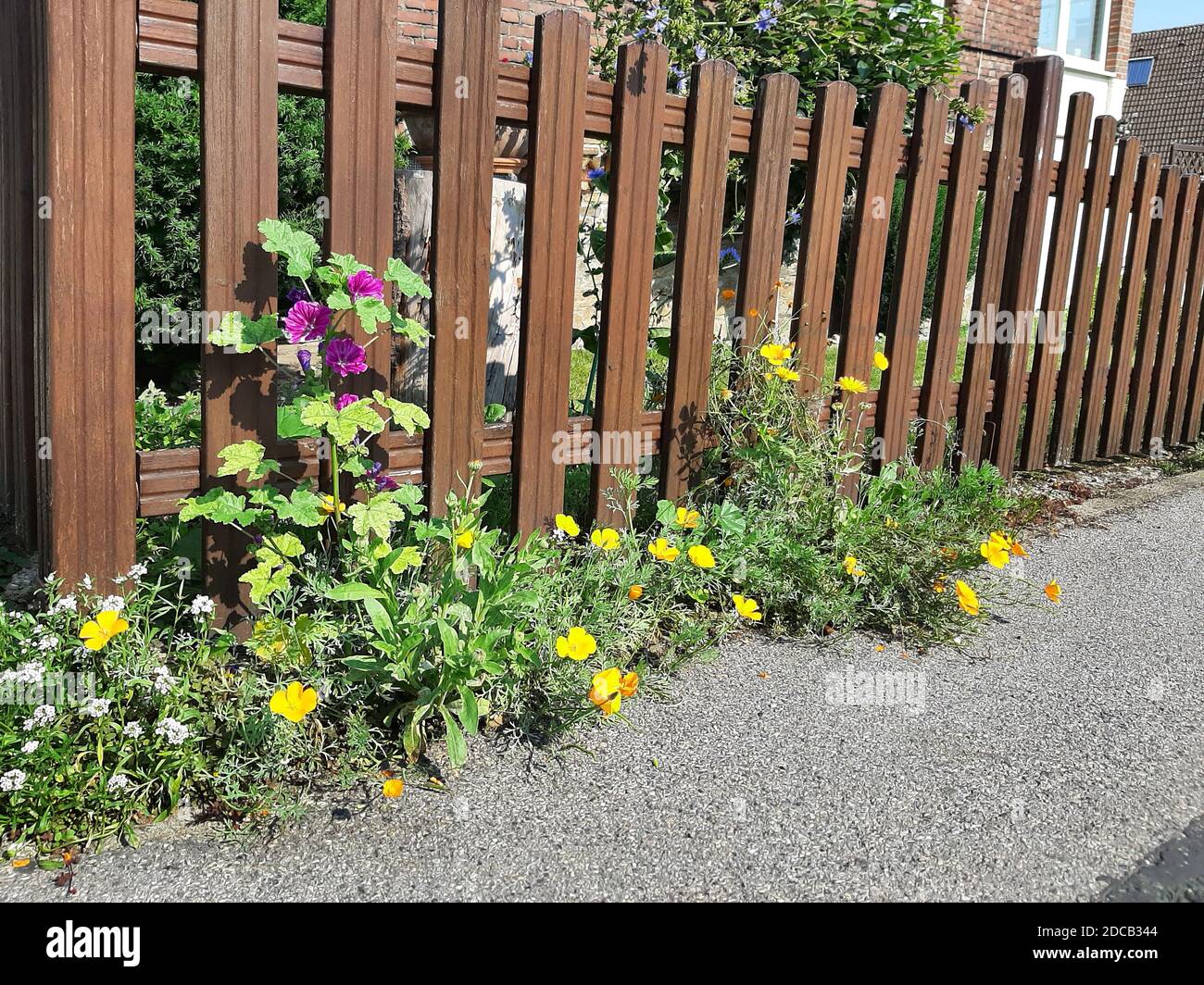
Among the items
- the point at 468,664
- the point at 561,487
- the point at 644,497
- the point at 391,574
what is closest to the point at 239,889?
the point at 468,664

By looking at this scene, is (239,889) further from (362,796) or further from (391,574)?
(391,574)

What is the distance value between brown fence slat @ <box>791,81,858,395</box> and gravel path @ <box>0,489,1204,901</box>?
1.13 m

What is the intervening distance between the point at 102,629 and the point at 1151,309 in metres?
5.18

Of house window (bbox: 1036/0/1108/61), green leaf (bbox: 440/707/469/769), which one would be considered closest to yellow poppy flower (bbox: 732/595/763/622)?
green leaf (bbox: 440/707/469/769)

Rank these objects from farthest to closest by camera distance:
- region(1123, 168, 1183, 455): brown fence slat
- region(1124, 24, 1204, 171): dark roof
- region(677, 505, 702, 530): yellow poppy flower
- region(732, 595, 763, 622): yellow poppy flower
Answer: region(1124, 24, 1204, 171): dark roof → region(1123, 168, 1183, 455): brown fence slat → region(677, 505, 702, 530): yellow poppy flower → region(732, 595, 763, 622): yellow poppy flower

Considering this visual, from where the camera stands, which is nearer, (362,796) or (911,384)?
→ (362,796)

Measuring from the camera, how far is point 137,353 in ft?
19.1

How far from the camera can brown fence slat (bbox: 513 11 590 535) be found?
9.80ft

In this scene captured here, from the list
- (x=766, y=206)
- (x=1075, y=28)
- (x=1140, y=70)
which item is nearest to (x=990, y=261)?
(x=766, y=206)

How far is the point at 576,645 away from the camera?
2.44 metres

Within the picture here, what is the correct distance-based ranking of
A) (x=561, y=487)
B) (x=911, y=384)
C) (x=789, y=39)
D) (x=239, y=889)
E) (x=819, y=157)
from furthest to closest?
(x=789, y=39) → (x=911, y=384) → (x=819, y=157) → (x=561, y=487) → (x=239, y=889)

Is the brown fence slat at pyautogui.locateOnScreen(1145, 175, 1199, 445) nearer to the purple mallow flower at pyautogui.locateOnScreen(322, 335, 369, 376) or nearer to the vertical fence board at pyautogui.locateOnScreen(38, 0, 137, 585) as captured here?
the purple mallow flower at pyautogui.locateOnScreen(322, 335, 369, 376)

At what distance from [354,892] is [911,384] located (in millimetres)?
3120

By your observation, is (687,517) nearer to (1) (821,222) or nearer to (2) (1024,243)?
(1) (821,222)
